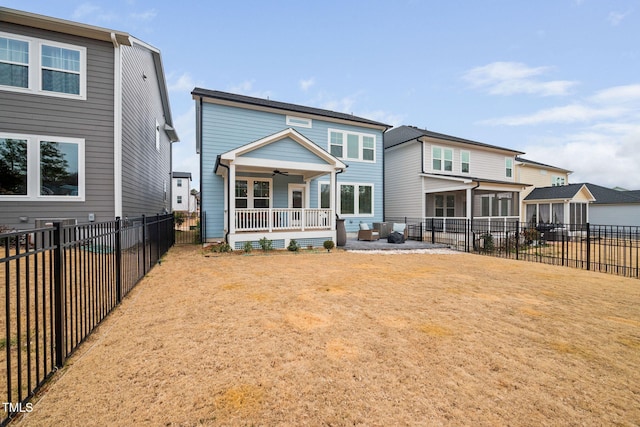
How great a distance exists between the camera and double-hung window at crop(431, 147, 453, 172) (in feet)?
55.7

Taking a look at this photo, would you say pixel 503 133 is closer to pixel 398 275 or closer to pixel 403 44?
pixel 403 44

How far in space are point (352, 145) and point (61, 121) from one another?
12250 mm

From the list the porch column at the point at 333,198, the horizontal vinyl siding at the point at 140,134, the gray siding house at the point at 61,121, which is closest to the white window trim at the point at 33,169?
the gray siding house at the point at 61,121

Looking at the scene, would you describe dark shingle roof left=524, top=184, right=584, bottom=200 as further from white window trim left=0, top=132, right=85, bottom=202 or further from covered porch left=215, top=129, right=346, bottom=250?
white window trim left=0, top=132, right=85, bottom=202

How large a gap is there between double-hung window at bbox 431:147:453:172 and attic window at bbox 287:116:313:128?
8091 millimetres

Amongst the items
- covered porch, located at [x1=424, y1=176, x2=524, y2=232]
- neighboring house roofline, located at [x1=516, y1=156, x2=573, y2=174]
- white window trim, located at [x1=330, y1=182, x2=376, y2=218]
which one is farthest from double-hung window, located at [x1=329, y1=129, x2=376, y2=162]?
neighboring house roofline, located at [x1=516, y1=156, x2=573, y2=174]

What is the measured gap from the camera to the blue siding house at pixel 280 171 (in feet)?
34.1

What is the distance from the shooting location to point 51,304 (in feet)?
8.55

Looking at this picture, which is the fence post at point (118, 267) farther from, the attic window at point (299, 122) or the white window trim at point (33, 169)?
the attic window at point (299, 122)

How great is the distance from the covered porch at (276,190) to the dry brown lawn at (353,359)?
4.84 m

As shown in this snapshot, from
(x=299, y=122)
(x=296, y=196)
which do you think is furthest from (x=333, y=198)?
(x=299, y=122)

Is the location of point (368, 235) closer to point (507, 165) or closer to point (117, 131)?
point (117, 131)

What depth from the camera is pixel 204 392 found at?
91.1 inches

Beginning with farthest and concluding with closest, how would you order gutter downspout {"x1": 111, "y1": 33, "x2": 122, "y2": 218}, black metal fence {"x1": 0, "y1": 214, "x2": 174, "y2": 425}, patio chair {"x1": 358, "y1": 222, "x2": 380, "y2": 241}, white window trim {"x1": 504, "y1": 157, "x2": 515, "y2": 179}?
white window trim {"x1": 504, "y1": 157, "x2": 515, "y2": 179}
patio chair {"x1": 358, "y1": 222, "x2": 380, "y2": 241}
gutter downspout {"x1": 111, "y1": 33, "x2": 122, "y2": 218}
black metal fence {"x1": 0, "y1": 214, "x2": 174, "y2": 425}
